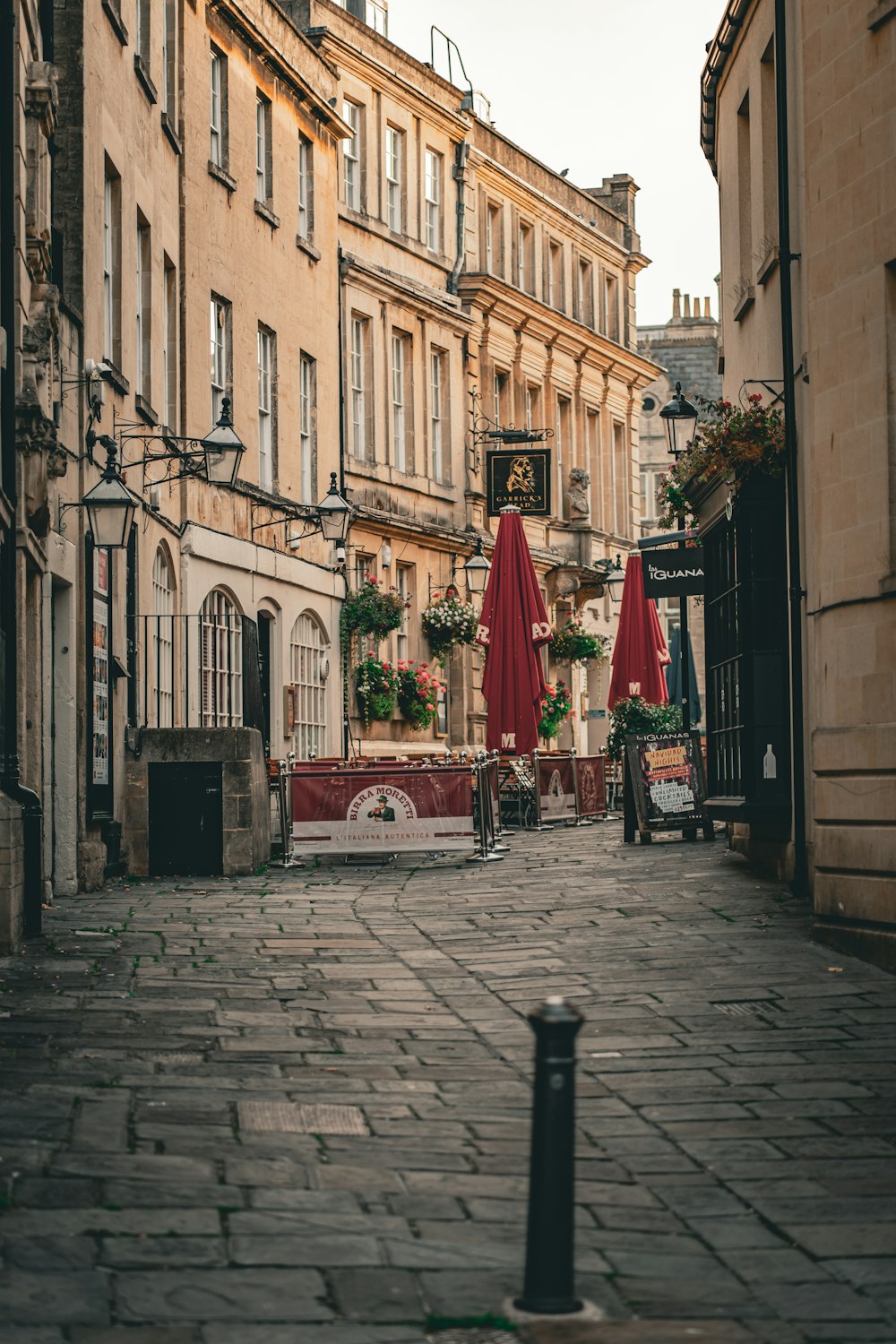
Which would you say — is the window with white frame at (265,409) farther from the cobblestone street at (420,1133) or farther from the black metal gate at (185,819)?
the cobblestone street at (420,1133)

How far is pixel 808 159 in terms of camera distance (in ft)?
40.0

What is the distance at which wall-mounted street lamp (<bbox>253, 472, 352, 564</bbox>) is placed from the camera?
24.3 meters

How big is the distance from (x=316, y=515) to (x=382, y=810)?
8.47 meters

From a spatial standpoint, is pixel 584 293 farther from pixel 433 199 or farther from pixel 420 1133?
pixel 420 1133

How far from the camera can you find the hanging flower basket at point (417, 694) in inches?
1235

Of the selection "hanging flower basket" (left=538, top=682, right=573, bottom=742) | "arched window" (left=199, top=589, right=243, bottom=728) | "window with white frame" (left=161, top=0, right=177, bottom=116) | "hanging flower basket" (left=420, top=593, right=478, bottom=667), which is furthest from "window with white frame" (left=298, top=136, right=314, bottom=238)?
"hanging flower basket" (left=538, top=682, right=573, bottom=742)

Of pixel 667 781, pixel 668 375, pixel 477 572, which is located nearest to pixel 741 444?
pixel 667 781

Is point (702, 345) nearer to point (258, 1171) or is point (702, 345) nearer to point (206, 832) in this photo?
point (206, 832)

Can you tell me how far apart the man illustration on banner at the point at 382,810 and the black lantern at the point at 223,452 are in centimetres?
333

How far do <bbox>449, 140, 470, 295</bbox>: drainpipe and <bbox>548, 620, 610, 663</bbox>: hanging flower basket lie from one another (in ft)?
24.3

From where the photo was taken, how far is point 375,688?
29984 millimetres

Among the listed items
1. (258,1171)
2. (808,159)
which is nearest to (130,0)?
(808,159)

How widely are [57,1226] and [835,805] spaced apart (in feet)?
23.4

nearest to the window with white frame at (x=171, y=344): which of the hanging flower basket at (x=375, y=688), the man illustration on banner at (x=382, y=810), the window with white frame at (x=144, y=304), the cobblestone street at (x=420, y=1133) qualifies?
the window with white frame at (x=144, y=304)
